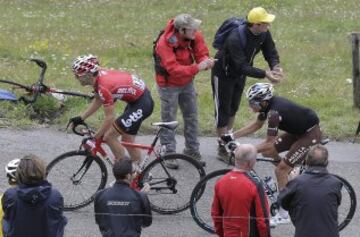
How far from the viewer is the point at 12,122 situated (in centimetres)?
1198

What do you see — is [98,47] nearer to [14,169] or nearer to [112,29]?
[112,29]

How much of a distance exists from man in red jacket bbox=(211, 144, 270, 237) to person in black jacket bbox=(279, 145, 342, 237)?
31cm

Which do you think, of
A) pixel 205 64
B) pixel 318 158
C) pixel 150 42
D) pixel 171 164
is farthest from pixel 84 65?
pixel 150 42

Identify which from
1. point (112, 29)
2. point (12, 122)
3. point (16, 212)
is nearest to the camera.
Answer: point (16, 212)

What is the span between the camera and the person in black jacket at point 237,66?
10031 millimetres

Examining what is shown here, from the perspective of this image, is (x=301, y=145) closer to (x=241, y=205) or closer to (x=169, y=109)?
(x=241, y=205)

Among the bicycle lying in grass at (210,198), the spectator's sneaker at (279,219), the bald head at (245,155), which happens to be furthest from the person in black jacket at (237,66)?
the bald head at (245,155)

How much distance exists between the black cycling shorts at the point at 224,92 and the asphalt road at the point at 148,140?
25.2 inches

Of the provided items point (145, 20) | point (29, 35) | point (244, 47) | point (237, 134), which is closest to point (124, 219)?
point (237, 134)

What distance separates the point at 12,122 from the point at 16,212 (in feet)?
18.8

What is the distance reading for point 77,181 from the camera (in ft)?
29.8

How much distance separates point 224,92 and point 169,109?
830 millimetres

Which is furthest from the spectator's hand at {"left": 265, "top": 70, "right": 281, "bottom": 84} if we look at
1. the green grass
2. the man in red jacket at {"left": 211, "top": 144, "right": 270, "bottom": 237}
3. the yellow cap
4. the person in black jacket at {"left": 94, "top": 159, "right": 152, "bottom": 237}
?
the person in black jacket at {"left": 94, "top": 159, "right": 152, "bottom": 237}

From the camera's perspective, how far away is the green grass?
12.7 meters
